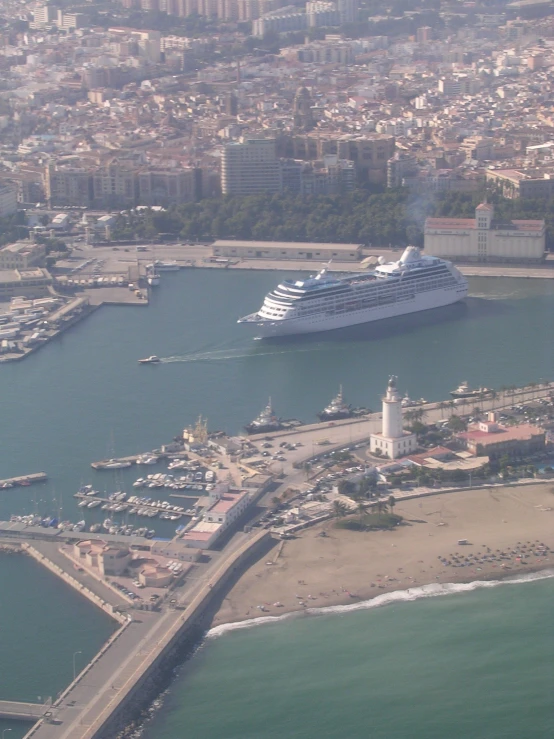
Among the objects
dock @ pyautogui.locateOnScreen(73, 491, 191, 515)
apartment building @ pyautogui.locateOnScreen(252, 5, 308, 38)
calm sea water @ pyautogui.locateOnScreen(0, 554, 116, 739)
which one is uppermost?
apartment building @ pyautogui.locateOnScreen(252, 5, 308, 38)

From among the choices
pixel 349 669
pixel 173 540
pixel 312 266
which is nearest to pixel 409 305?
pixel 312 266

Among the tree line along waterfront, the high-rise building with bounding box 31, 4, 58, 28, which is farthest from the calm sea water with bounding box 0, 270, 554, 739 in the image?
the high-rise building with bounding box 31, 4, 58, 28

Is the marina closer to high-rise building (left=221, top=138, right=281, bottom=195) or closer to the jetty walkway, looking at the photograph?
the jetty walkway

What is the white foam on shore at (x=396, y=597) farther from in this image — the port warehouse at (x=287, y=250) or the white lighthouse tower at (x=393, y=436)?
the port warehouse at (x=287, y=250)

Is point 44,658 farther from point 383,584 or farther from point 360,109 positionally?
point 360,109

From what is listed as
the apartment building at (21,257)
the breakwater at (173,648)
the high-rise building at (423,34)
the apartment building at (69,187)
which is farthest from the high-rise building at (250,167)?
the high-rise building at (423,34)
